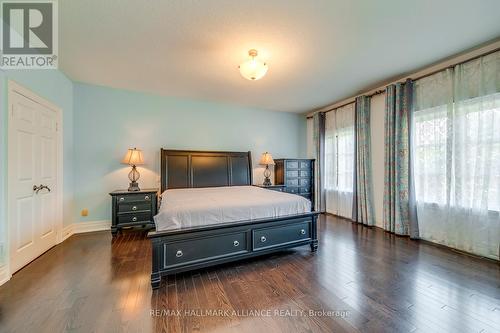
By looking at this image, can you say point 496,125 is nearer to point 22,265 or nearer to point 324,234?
point 324,234

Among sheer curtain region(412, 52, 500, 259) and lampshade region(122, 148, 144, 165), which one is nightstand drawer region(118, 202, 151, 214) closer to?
lampshade region(122, 148, 144, 165)

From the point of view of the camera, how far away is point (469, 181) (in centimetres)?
269

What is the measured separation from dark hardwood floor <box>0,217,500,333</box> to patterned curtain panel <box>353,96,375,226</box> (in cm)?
125

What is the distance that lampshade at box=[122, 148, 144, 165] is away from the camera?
365 centimetres

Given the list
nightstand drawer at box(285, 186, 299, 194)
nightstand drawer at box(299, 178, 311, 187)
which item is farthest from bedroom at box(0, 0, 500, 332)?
nightstand drawer at box(299, 178, 311, 187)

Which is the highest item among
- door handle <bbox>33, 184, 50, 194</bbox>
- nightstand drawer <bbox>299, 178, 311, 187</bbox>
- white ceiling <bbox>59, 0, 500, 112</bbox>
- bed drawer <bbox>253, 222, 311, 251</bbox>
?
white ceiling <bbox>59, 0, 500, 112</bbox>

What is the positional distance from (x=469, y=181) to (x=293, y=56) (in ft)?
9.91

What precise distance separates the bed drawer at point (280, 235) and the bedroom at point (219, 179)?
0.02m

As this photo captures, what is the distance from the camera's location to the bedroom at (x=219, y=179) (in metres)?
1.79

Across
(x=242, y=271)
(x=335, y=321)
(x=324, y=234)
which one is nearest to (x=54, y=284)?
(x=242, y=271)

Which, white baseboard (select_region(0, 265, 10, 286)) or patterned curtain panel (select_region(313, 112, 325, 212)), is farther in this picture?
patterned curtain panel (select_region(313, 112, 325, 212))

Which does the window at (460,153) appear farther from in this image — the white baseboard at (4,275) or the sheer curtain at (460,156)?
the white baseboard at (4,275)

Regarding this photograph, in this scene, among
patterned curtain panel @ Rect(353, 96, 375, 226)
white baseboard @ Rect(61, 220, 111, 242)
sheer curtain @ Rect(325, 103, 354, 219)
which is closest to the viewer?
white baseboard @ Rect(61, 220, 111, 242)

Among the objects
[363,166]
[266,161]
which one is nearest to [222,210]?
[266,161]
